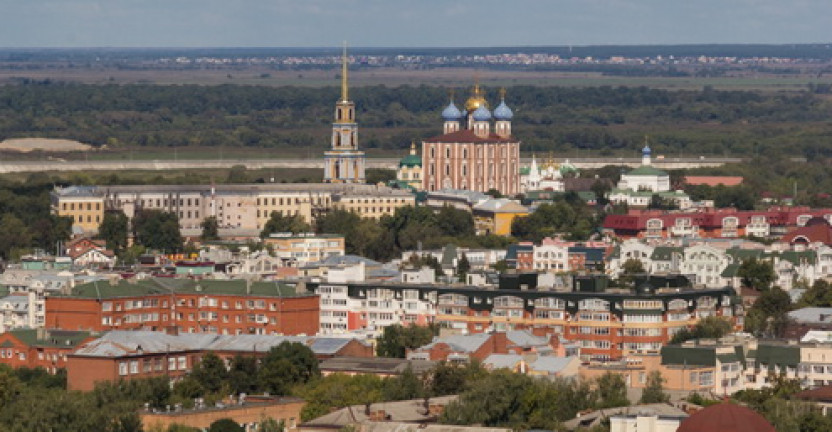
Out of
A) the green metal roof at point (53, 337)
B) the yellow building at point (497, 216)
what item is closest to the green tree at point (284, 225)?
the yellow building at point (497, 216)

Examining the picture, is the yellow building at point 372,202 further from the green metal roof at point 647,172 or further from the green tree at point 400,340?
the green tree at point 400,340

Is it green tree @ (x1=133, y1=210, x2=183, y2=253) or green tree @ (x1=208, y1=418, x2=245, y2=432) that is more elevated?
green tree @ (x1=208, y1=418, x2=245, y2=432)

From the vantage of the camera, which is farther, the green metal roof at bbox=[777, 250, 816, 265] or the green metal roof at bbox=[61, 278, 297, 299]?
the green metal roof at bbox=[777, 250, 816, 265]

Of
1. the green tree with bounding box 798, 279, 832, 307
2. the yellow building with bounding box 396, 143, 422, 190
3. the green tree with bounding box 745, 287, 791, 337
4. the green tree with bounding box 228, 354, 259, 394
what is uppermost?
the green tree with bounding box 228, 354, 259, 394

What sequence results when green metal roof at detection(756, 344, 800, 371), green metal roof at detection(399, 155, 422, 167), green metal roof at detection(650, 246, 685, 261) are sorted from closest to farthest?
green metal roof at detection(756, 344, 800, 371) → green metal roof at detection(650, 246, 685, 261) → green metal roof at detection(399, 155, 422, 167)

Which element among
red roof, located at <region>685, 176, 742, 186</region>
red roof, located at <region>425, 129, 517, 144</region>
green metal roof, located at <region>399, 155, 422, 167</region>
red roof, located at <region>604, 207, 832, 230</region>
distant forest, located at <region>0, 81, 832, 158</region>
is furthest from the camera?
distant forest, located at <region>0, 81, 832, 158</region>

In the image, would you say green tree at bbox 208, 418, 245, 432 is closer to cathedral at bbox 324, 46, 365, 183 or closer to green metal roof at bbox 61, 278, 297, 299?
green metal roof at bbox 61, 278, 297, 299

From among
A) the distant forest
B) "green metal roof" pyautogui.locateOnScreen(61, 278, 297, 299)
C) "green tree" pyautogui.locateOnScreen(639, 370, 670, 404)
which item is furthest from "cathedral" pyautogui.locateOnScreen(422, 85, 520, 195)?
"green tree" pyautogui.locateOnScreen(639, 370, 670, 404)
